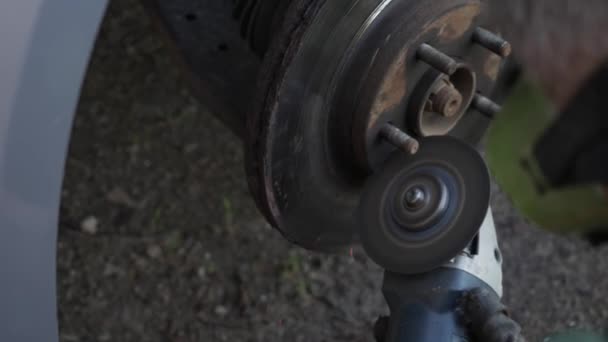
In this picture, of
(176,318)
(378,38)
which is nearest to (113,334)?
(176,318)

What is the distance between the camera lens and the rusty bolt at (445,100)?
149 centimetres

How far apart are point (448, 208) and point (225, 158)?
3.10 ft

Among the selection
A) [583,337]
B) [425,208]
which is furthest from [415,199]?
[583,337]

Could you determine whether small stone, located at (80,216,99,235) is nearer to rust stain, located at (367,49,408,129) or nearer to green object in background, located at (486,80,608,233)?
rust stain, located at (367,49,408,129)

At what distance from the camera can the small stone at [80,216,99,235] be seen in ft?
6.97

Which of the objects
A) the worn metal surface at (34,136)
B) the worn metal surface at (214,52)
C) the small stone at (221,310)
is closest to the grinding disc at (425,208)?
the worn metal surface at (214,52)

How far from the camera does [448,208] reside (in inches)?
57.6

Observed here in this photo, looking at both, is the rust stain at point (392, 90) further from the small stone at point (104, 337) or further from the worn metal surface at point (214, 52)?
the small stone at point (104, 337)

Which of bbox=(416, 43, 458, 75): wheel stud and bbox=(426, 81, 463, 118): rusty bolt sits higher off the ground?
bbox=(416, 43, 458, 75): wheel stud

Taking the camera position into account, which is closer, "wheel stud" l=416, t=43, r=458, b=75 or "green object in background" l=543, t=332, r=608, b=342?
"green object in background" l=543, t=332, r=608, b=342

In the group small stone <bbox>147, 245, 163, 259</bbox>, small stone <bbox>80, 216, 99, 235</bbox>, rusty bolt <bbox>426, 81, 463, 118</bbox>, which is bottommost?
small stone <bbox>80, 216, 99, 235</bbox>

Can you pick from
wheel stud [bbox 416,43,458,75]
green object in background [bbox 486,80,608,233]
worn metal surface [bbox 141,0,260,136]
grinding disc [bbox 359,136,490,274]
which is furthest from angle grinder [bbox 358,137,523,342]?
green object in background [bbox 486,80,608,233]

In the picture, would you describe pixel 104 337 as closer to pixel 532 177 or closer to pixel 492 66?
pixel 492 66

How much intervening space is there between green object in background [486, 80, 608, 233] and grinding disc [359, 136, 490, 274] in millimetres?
648
